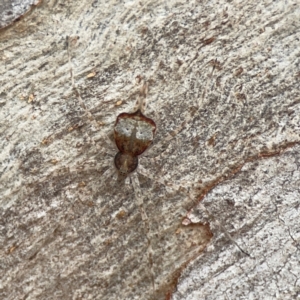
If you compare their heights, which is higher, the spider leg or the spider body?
the spider body

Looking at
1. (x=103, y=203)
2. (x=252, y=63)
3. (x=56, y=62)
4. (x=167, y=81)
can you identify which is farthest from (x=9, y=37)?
(x=252, y=63)

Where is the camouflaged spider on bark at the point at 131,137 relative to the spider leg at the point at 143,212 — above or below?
above

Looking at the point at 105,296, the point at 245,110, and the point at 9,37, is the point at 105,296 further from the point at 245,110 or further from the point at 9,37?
the point at 9,37

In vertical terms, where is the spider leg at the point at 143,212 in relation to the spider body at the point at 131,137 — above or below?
below

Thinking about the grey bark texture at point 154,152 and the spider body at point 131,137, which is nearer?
the grey bark texture at point 154,152

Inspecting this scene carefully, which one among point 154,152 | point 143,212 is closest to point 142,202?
point 143,212
